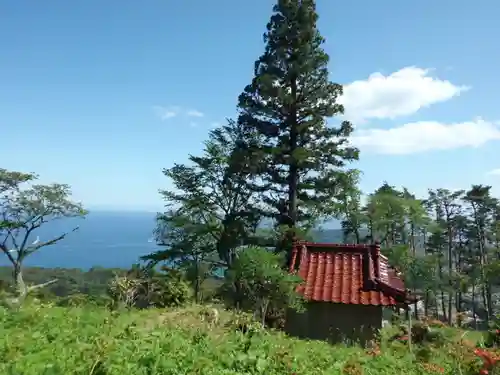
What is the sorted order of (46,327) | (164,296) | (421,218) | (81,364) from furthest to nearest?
1. (421,218)
2. (164,296)
3. (46,327)
4. (81,364)

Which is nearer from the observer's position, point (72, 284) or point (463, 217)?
point (463, 217)

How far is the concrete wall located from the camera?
1159 centimetres

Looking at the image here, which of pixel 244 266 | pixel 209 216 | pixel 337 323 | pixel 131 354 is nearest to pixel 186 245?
pixel 209 216

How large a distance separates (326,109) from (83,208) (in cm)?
2135

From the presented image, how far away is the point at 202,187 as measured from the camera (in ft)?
67.8

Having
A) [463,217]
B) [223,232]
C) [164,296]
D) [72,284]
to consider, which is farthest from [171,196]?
[72,284]

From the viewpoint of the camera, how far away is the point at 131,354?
4.63 meters

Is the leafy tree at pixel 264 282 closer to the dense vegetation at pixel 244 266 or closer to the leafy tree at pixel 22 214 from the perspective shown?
the dense vegetation at pixel 244 266

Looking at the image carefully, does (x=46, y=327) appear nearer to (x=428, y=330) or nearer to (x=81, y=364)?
(x=81, y=364)

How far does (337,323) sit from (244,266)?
3.52 meters

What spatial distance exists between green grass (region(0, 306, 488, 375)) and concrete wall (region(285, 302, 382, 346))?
3.68 m

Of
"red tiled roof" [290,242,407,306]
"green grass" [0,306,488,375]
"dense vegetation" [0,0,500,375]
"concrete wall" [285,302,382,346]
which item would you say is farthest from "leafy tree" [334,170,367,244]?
"green grass" [0,306,488,375]

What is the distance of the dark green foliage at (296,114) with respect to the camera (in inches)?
774

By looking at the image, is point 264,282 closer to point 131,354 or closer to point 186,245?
point 186,245
